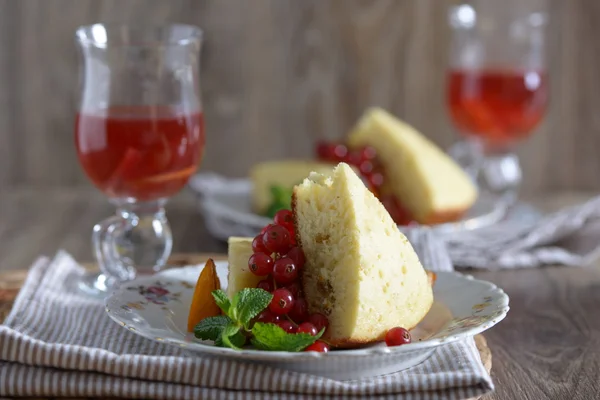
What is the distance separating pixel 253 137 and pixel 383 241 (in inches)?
69.1

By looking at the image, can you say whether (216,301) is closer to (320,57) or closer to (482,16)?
(482,16)

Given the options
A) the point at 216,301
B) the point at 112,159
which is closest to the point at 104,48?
the point at 112,159

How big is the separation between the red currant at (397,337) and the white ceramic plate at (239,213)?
78 centimetres

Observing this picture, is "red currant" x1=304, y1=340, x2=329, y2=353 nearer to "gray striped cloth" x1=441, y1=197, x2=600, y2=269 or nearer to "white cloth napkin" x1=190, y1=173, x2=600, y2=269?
"white cloth napkin" x1=190, y1=173, x2=600, y2=269

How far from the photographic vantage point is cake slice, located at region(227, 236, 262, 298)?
1.31 metres

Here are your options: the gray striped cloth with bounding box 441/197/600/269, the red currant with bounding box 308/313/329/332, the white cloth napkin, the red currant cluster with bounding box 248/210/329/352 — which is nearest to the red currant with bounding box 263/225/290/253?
the red currant cluster with bounding box 248/210/329/352

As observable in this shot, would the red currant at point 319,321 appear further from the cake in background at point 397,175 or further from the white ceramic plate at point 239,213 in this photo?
the cake in background at point 397,175

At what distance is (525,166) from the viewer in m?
3.02

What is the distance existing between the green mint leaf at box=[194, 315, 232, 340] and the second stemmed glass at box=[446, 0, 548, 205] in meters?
1.43

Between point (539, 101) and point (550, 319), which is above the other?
point (539, 101)

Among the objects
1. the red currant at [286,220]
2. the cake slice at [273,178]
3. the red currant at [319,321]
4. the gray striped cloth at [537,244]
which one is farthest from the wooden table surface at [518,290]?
the red currant at [286,220]

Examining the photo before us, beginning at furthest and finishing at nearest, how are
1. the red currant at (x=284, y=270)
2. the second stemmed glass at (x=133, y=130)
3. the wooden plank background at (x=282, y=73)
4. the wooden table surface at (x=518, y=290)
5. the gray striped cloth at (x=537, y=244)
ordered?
the wooden plank background at (x=282, y=73) < the gray striped cloth at (x=537, y=244) < the second stemmed glass at (x=133, y=130) < the wooden table surface at (x=518, y=290) < the red currant at (x=284, y=270)

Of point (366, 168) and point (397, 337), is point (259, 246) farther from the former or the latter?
point (366, 168)

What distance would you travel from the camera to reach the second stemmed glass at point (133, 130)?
67.2 inches
